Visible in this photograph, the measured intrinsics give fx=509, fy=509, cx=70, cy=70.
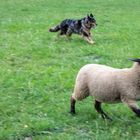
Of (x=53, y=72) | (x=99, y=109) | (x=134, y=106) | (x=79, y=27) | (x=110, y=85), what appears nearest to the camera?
(x=134, y=106)

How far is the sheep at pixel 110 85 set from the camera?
6.26 meters

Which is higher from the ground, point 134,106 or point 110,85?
point 110,85

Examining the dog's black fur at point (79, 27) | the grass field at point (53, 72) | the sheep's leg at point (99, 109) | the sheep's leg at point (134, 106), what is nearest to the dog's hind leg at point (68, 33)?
the dog's black fur at point (79, 27)

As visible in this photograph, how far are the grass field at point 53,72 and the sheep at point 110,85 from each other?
33 centimetres

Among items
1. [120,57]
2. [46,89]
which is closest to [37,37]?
[120,57]

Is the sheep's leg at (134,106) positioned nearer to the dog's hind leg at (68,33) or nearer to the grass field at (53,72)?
the grass field at (53,72)

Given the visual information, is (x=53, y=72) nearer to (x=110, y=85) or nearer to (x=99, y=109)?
(x=99, y=109)

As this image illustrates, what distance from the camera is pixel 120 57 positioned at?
10875 mm

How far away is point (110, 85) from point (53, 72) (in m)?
3.16

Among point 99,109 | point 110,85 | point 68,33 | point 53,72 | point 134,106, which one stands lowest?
point 68,33

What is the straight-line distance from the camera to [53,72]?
943cm

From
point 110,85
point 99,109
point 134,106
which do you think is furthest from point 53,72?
point 134,106

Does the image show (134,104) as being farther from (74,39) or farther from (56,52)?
(74,39)

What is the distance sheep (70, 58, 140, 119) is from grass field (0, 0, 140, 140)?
0.33 meters
